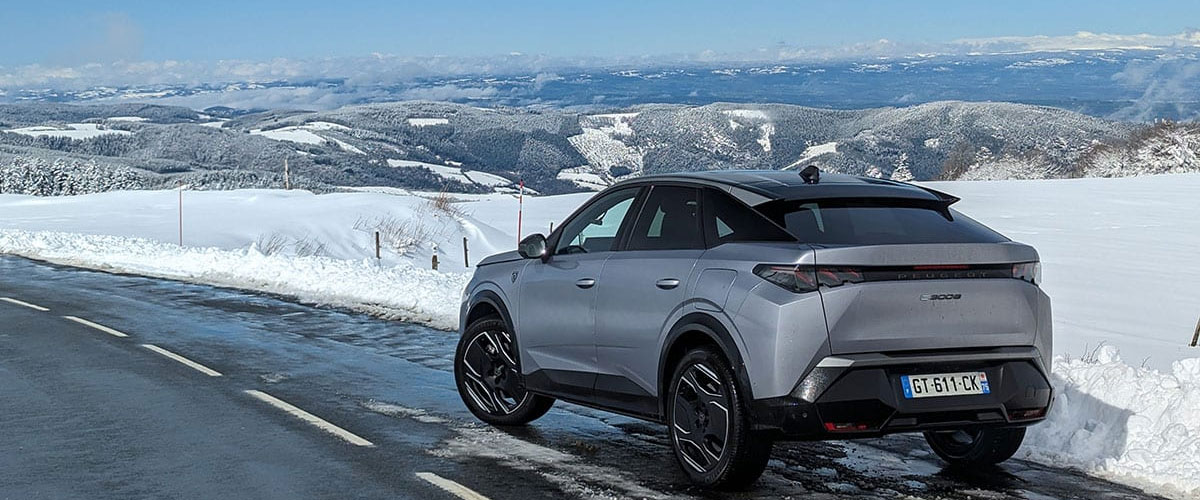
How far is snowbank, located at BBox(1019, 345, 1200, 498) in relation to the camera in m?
7.02

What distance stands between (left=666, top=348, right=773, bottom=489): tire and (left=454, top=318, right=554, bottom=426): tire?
184 cm

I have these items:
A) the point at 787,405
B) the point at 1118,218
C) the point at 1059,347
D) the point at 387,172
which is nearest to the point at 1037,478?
the point at 787,405

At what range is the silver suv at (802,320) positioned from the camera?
604 centimetres

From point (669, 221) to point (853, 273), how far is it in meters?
1.49

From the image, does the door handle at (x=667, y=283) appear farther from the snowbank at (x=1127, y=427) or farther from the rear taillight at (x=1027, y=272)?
the snowbank at (x=1127, y=427)

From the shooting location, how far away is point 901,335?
6.08m

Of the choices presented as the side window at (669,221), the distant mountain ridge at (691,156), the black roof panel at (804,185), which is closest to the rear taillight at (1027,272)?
the black roof panel at (804,185)

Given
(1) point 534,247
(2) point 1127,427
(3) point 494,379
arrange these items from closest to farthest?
(2) point 1127,427, (1) point 534,247, (3) point 494,379

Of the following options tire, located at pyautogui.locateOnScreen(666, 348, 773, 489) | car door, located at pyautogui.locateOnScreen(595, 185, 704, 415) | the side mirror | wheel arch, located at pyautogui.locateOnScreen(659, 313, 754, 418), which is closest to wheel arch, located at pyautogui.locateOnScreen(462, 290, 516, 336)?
the side mirror

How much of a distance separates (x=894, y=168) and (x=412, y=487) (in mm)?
134311

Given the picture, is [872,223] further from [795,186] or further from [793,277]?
[793,277]

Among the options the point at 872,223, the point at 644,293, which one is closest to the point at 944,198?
the point at 872,223

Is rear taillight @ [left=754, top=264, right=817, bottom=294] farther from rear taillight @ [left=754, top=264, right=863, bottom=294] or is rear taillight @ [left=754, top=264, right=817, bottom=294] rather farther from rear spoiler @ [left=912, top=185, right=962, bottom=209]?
rear spoiler @ [left=912, top=185, right=962, bottom=209]

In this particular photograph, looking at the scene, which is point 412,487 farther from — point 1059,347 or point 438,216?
point 438,216
